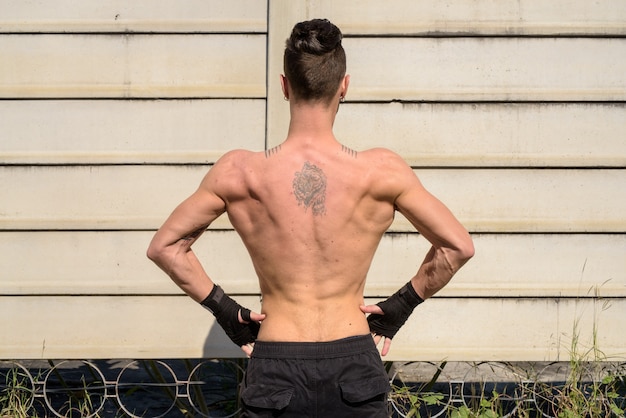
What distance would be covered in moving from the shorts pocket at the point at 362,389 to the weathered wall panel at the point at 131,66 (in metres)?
2.05

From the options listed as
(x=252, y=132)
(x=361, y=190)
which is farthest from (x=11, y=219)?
(x=361, y=190)

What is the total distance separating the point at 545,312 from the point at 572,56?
4.84ft

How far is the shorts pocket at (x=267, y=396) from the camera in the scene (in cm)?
323

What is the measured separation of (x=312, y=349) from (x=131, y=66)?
7.44ft

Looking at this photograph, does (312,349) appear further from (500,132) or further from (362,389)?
(500,132)

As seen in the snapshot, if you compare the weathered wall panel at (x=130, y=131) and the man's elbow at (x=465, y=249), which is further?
the weathered wall panel at (x=130, y=131)

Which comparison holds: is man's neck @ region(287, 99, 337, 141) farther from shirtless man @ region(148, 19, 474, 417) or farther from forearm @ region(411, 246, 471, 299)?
forearm @ region(411, 246, 471, 299)

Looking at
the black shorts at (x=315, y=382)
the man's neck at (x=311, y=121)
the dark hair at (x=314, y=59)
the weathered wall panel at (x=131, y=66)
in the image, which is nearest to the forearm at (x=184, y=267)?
the black shorts at (x=315, y=382)

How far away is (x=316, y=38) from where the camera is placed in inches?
129

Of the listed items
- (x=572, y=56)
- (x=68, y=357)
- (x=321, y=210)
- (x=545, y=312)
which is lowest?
(x=68, y=357)

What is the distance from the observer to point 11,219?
4785 mm

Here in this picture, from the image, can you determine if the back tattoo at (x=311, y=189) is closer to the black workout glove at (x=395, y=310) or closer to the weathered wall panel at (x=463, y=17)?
the black workout glove at (x=395, y=310)

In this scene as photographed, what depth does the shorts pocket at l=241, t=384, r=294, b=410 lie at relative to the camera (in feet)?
10.6

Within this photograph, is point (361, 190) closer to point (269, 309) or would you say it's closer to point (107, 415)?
point (269, 309)
